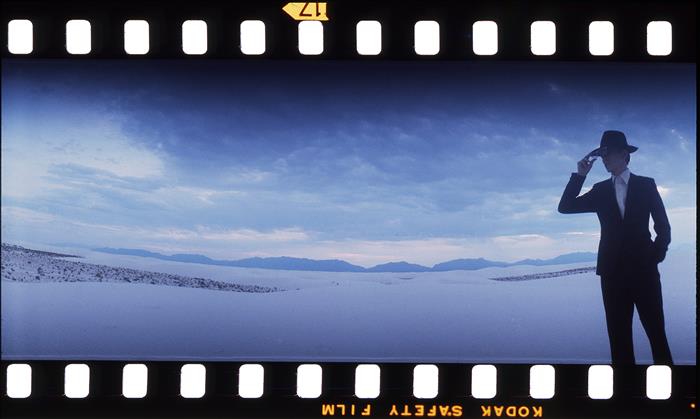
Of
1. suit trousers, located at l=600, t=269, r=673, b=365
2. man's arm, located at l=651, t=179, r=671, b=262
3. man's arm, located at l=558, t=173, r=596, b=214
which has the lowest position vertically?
suit trousers, located at l=600, t=269, r=673, b=365

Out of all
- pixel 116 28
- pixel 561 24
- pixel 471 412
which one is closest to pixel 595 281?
pixel 471 412

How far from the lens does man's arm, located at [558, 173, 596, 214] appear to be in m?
4.46

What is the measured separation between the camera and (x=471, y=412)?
176 inches

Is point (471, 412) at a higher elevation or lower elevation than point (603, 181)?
lower

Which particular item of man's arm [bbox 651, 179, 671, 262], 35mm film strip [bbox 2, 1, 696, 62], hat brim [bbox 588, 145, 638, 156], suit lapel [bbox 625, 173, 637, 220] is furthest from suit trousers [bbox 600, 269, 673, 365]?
35mm film strip [bbox 2, 1, 696, 62]

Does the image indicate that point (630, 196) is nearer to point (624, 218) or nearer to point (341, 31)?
point (624, 218)

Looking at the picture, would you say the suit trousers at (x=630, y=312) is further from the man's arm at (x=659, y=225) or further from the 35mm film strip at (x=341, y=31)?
the 35mm film strip at (x=341, y=31)

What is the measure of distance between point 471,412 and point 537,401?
31 centimetres

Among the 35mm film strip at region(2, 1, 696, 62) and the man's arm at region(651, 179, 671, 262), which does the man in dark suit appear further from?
the 35mm film strip at region(2, 1, 696, 62)

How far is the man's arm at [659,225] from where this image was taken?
4.46 meters

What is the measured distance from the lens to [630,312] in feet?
14.8

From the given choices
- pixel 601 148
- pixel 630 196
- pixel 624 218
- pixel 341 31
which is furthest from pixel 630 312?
pixel 341 31

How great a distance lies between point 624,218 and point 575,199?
245 millimetres

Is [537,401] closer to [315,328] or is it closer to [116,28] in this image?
[315,328]
